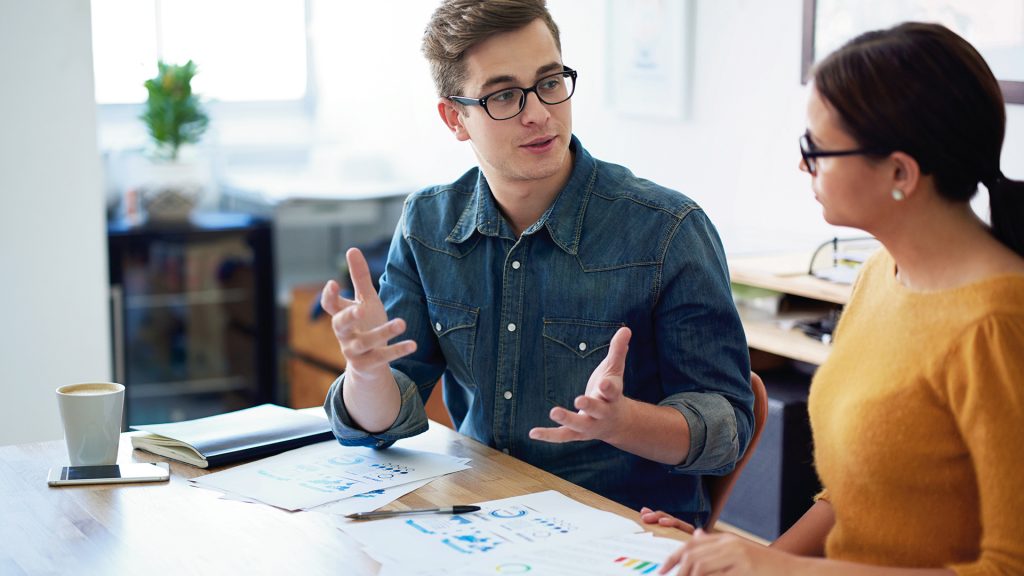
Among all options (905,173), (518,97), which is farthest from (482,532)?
(518,97)

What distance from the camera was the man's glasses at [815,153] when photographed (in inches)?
41.8

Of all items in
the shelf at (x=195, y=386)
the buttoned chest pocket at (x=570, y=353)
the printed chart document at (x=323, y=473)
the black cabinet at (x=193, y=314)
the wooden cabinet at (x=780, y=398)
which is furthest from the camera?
the shelf at (x=195, y=386)

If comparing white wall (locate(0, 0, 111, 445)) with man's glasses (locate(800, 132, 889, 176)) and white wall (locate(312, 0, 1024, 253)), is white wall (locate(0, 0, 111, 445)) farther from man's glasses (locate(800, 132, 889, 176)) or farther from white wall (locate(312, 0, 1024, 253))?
man's glasses (locate(800, 132, 889, 176))

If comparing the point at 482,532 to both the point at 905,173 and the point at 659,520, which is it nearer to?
the point at 659,520

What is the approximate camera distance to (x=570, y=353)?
64.1 inches

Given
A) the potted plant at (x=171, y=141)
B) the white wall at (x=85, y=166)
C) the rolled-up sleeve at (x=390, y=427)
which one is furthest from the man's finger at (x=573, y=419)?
the potted plant at (x=171, y=141)

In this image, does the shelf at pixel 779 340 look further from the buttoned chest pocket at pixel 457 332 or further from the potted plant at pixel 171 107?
the potted plant at pixel 171 107

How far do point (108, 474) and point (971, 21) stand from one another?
183 centimetres

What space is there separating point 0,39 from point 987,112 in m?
2.40

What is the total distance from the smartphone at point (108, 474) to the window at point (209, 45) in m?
2.69

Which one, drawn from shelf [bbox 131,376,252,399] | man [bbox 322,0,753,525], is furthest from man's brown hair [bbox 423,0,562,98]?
shelf [bbox 131,376,252,399]

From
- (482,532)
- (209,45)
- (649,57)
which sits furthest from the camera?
(209,45)

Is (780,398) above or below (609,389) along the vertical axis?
below

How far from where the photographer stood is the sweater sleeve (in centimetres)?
96
